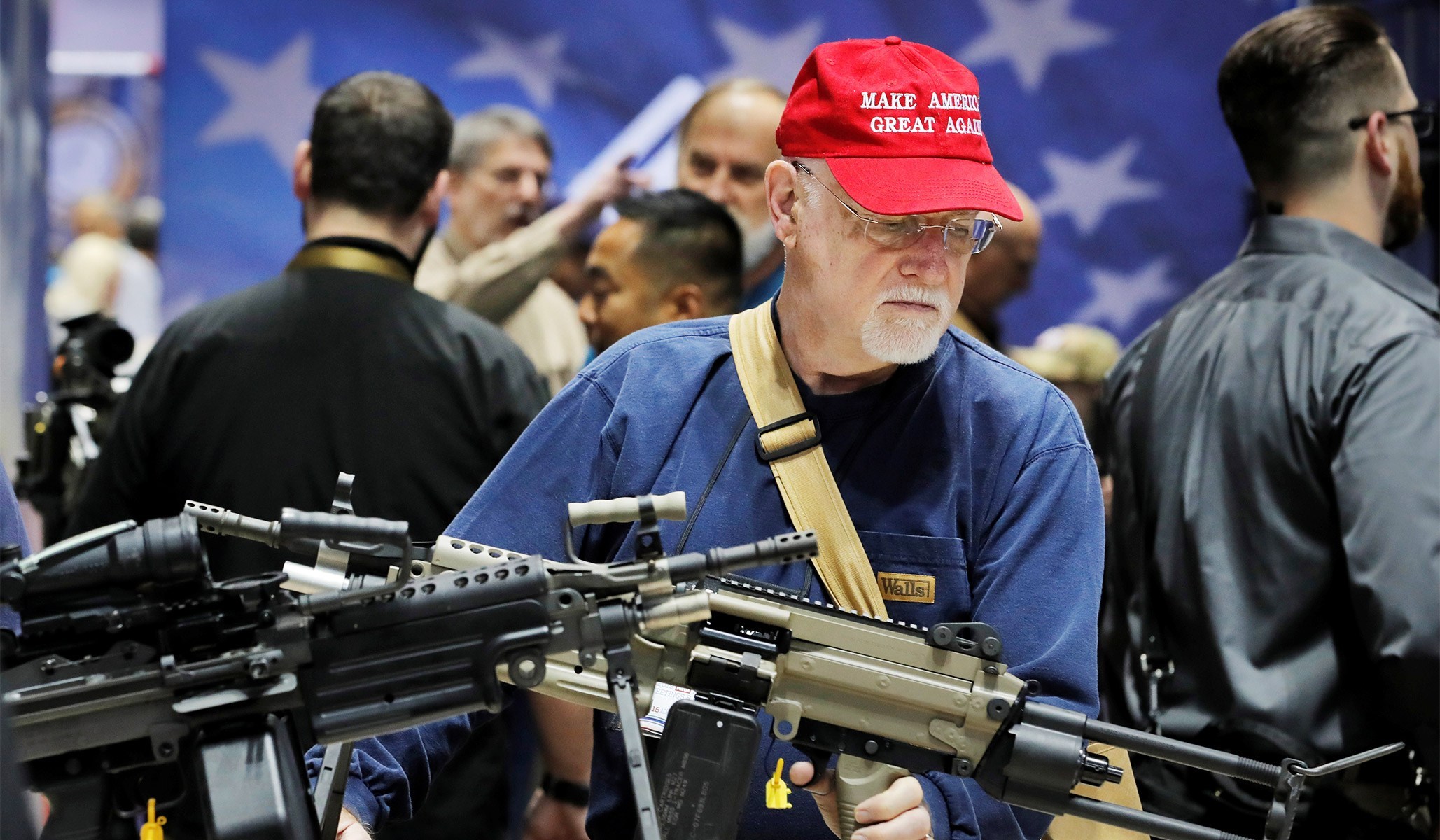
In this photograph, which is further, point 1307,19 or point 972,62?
point 972,62

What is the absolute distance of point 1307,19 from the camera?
3.27 metres

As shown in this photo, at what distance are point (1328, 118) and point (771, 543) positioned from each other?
203cm

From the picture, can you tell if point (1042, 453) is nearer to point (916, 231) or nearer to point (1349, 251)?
point (916, 231)

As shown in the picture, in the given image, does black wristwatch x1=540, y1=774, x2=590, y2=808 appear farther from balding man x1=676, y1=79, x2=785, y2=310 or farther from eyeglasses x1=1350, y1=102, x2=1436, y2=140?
eyeglasses x1=1350, y1=102, x2=1436, y2=140

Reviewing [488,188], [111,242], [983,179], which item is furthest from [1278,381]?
[111,242]

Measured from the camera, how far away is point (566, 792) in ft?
12.3

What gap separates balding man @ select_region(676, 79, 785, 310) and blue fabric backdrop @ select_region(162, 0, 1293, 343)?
604 millimetres

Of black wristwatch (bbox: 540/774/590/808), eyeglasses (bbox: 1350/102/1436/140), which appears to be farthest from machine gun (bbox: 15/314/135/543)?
eyeglasses (bbox: 1350/102/1436/140)

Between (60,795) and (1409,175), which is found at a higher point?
(1409,175)

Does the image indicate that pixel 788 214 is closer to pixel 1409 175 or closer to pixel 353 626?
pixel 353 626

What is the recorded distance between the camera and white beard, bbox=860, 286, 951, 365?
7.27 feet

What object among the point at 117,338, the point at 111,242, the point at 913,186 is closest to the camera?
the point at 913,186

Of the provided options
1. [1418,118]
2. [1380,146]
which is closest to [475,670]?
[1380,146]

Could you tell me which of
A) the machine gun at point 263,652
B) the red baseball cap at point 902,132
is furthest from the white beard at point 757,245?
the machine gun at point 263,652
